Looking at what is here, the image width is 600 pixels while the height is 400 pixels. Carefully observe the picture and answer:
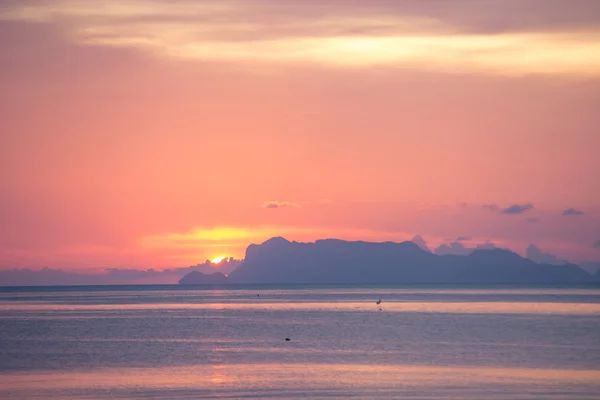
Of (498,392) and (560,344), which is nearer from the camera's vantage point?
(498,392)

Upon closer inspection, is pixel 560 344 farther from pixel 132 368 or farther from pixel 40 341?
pixel 40 341

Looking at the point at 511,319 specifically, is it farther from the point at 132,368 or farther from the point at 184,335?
the point at 132,368

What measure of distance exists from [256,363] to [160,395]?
17.0 meters

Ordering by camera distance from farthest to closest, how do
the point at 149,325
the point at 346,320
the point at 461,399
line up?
the point at 346,320, the point at 149,325, the point at 461,399

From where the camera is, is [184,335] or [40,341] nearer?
[40,341]

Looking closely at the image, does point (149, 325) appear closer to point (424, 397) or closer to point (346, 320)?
point (346, 320)

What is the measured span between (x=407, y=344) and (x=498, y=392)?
102ft

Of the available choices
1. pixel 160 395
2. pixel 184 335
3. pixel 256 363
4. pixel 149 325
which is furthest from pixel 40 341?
pixel 160 395

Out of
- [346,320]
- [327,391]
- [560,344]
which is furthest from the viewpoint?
[346,320]

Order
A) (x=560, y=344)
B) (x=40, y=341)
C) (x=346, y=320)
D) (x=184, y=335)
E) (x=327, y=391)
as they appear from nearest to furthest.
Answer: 1. (x=327, y=391)
2. (x=560, y=344)
3. (x=40, y=341)
4. (x=184, y=335)
5. (x=346, y=320)

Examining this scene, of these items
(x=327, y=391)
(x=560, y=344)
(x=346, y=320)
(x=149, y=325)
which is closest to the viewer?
(x=327, y=391)

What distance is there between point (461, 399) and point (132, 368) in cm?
2418

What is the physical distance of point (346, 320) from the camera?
122 meters

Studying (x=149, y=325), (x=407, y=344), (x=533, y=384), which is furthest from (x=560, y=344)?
(x=149, y=325)
